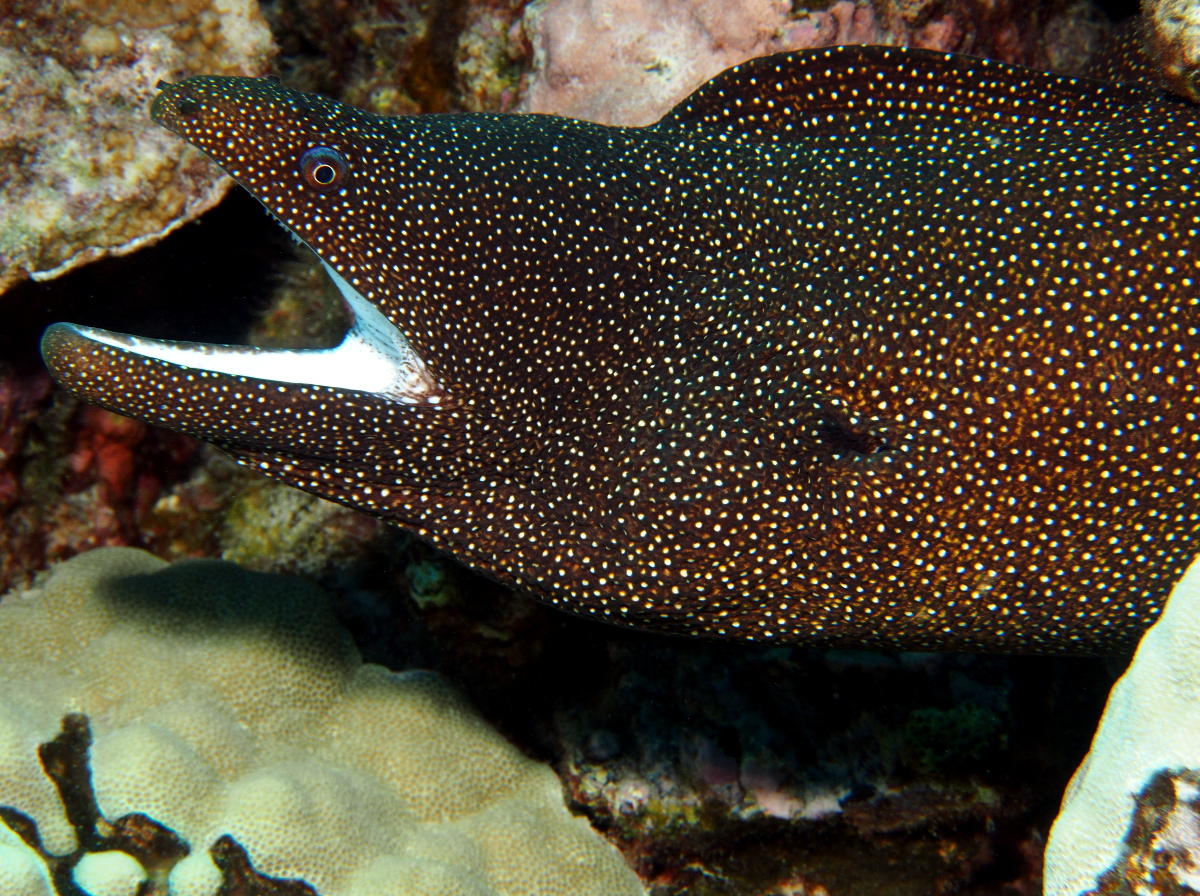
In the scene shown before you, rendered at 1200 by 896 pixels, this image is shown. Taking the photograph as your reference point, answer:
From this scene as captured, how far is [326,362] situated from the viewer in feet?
6.92

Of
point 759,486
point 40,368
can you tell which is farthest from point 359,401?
point 40,368

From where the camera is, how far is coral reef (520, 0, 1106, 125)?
3146mm

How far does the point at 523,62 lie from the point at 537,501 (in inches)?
97.1

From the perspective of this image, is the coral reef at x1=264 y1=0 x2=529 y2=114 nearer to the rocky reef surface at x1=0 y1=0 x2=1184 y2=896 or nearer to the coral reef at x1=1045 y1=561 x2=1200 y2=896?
the rocky reef surface at x1=0 y1=0 x2=1184 y2=896

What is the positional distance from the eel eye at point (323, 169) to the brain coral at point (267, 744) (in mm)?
2343

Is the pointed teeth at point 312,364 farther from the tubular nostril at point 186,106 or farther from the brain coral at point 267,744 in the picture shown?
the brain coral at point 267,744

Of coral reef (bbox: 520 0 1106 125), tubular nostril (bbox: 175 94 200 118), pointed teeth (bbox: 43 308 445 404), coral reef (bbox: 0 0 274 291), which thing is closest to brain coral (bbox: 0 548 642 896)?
coral reef (bbox: 0 0 274 291)

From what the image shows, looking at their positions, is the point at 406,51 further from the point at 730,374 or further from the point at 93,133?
the point at 730,374

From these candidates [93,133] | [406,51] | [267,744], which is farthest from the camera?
[406,51]

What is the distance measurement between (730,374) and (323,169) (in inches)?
48.8

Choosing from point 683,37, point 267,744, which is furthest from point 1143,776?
point 267,744

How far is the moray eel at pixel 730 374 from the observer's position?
2.00 m

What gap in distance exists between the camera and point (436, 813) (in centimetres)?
340

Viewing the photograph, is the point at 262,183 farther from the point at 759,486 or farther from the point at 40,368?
the point at 40,368
